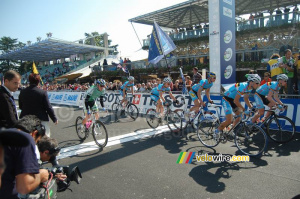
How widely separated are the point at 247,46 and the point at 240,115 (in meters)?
11.8

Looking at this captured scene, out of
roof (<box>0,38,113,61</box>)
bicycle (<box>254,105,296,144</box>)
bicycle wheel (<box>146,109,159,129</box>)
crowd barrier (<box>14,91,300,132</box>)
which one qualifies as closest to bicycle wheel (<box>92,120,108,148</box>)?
crowd barrier (<box>14,91,300,132</box>)

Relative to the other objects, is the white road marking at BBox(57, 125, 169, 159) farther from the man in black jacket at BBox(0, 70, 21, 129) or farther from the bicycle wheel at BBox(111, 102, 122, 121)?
the bicycle wheel at BBox(111, 102, 122, 121)

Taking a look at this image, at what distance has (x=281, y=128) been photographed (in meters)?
5.86

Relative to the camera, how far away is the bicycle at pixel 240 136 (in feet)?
16.9

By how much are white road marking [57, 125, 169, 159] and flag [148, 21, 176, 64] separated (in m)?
4.16

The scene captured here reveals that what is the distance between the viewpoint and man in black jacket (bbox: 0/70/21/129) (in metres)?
3.65

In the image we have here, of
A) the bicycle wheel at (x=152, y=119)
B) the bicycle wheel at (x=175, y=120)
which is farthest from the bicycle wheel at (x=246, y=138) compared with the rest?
the bicycle wheel at (x=152, y=119)

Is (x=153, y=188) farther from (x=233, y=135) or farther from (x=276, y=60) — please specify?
(x=276, y=60)

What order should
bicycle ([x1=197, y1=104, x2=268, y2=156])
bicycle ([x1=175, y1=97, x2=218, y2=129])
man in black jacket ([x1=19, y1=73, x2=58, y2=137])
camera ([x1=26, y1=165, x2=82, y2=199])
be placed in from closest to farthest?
camera ([x1=26, y1=165, x2=82, y2=199]), man in black jacket ([x1=19, y1=73, x2=58, y2=137]), bicycle ([x1=197, y1=104, x2=268, y2=156]), bicycle ([x1=175, y1=97, x2=218, y2=129])

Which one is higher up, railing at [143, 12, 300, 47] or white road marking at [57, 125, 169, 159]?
railing at [143, 12, 300, 47]

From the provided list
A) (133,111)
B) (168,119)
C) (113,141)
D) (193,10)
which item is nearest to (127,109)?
(133,111)

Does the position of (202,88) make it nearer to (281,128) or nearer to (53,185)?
(281,128)

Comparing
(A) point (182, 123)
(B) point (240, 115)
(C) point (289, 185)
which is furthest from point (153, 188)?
(A) point (182, 123)

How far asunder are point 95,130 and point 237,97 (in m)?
4.14
